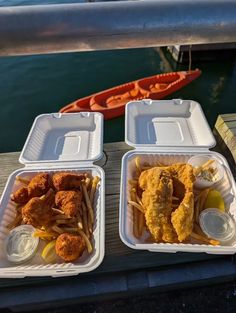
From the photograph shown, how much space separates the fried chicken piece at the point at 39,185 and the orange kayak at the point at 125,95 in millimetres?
4083

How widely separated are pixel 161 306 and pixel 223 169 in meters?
1.38

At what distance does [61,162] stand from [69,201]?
669 mm

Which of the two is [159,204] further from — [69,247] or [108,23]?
[108,23]

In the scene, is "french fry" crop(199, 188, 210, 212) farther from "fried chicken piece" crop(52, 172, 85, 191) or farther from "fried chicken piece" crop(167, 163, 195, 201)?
"fried chicken piece" crop(52, 172, 85, 191)

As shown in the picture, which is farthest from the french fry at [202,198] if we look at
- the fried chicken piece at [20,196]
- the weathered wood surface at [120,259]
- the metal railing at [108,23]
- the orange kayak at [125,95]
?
the orange kayak at [125,95]

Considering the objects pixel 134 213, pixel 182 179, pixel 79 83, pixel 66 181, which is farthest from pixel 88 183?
pixel 79 83

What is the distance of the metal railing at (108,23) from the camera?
2.08ft

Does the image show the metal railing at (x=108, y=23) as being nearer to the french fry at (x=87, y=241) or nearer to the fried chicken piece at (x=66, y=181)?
the french fry at (x=87, y=241)

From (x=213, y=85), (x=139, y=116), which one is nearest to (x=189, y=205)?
(x=139, y=116)

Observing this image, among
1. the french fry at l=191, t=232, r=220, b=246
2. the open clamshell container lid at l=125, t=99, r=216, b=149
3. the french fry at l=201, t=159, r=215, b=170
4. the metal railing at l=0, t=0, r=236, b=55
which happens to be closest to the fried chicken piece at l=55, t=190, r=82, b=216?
the french fry at l=191, t=232, r=220, b=246

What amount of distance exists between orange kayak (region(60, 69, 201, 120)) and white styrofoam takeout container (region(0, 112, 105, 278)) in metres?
2.76

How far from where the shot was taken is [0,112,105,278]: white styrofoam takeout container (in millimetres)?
1830

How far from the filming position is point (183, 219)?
6.30 feet

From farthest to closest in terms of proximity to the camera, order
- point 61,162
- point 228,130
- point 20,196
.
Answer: point 228,130 < point 61,162 < point 20,196
